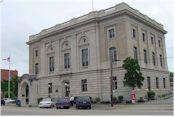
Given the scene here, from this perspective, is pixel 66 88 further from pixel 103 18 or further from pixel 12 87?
pixel 12 87

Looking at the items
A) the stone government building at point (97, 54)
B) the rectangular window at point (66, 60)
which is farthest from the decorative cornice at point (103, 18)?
the rectangular window at point (66, 60)

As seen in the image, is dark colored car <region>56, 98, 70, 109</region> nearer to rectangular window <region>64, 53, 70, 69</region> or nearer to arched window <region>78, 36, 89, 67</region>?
arched window <region>78, 36, 89, 67</region>

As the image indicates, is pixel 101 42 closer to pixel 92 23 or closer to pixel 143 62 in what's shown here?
pixel 92 23

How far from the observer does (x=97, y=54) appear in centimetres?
5012

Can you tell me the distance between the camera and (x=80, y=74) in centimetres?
5228

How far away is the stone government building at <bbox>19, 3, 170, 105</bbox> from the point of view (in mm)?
47844

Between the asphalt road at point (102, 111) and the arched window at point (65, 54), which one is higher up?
the arched window at point (65, 54)

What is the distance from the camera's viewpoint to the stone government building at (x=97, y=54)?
47.8 meters

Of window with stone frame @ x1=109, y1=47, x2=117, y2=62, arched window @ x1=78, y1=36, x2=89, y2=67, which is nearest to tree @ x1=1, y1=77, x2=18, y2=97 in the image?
arched window @ x1=78, y1=36, x2=89, y2=67

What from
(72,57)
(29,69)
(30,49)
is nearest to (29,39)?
(30,49)

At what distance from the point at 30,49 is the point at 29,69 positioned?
4.20 m

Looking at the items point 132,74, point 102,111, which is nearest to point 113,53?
point 132,74

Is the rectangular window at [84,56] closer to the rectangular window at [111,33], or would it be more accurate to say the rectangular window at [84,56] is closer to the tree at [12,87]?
the rectangular window at [111,33]

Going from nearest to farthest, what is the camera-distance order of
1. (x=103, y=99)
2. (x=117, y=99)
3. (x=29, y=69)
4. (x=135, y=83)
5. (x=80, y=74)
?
(x=135, y=83) → (x=117, y=99) → (x=103, y=99) → (x=80, y=74) → (x=29, y=69)
